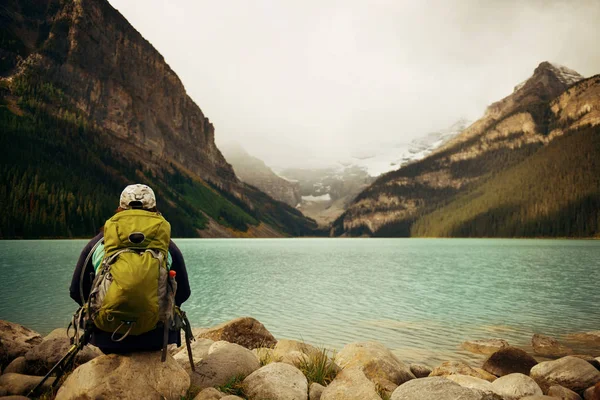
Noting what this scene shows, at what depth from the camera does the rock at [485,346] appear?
1909 cm

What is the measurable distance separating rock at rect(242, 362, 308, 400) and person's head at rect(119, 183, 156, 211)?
451 cm

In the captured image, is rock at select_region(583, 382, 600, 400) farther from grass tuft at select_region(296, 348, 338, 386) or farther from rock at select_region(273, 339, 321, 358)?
rock at select_region(273, 339, 321, 358)

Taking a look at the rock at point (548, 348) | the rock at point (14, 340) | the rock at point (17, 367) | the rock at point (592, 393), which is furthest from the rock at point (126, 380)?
the rock at point (548, 348)

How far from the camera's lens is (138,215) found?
668 centimetres

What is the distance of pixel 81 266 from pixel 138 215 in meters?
1.39

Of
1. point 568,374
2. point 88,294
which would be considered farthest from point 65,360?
point 568,374

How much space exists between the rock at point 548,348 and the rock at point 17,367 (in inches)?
816

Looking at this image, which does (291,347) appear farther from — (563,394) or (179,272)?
(563,394)

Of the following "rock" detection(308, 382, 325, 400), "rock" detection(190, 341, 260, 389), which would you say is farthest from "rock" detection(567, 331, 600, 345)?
"rock" detection(190, 341, 260, 389)

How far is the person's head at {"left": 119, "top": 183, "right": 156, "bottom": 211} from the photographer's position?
7000 mm

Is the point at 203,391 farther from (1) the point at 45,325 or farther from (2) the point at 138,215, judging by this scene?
(1) the point at 45,325

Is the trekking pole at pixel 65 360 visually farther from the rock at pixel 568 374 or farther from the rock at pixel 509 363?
the rock at pixel 509 363

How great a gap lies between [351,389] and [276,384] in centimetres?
161

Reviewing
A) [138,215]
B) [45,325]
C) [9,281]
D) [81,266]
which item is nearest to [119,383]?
[81,266]
